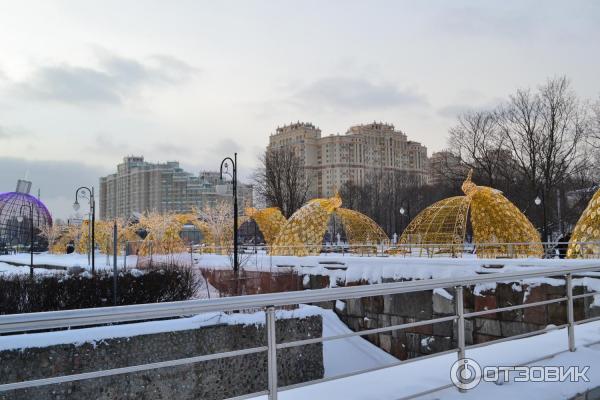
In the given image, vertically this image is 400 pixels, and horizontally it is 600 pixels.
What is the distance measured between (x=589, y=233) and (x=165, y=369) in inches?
487

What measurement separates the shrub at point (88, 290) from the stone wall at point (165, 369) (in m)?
4.54

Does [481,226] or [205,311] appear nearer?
[205,311]

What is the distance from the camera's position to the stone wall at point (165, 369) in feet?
33.4

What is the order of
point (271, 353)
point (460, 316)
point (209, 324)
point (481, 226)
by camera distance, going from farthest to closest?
1. point (481, 226)
2. point (209, 324)
3. point (460, 316)
4. point (271, 353)

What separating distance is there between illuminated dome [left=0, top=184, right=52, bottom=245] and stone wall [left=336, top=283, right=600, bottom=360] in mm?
53304

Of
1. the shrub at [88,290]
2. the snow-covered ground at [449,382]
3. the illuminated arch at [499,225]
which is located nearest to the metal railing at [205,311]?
the snow-covered ground at [449,382]

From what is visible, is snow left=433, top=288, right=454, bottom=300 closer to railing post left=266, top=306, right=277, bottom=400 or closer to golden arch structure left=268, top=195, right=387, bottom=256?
golden arch structure left=268, top=195, right=387, bottom=256

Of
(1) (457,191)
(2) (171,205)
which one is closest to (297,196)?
(1) (457,191)

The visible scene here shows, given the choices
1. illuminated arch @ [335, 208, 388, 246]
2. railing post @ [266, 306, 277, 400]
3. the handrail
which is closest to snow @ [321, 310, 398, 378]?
the handrail

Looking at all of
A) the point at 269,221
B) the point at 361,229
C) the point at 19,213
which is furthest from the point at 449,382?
the point at 19,213

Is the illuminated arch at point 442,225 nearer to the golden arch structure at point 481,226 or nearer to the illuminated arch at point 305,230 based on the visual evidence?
the golden arch structure at point 481,226

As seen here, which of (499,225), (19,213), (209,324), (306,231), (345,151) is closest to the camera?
(209,324)

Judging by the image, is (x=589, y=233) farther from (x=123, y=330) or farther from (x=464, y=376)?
(x=464, y=376)

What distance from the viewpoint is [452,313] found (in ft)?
52.7
